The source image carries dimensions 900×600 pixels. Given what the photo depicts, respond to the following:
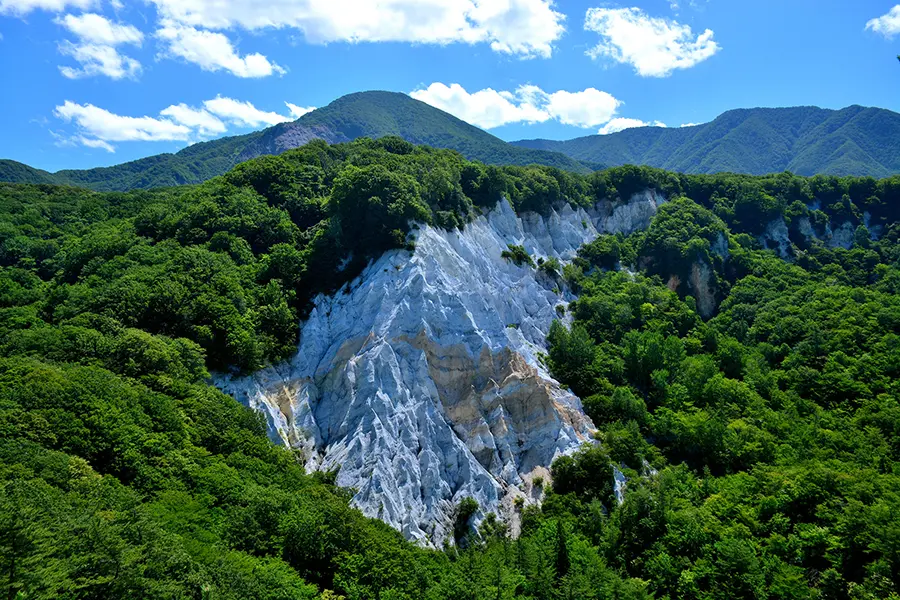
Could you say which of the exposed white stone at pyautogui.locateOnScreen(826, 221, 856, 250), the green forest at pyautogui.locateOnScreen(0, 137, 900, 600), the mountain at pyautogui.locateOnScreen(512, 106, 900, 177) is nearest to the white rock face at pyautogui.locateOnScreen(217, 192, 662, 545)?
the green forest at pyautogui.locateOnScreen(0, 137, 900, 600)

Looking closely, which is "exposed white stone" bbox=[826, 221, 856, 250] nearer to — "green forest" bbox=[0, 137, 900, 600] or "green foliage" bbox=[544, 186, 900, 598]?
"green foliage" bbox=[544, 186, 900, 598]

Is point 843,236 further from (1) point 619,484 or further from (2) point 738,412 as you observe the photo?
(1) point 619,484

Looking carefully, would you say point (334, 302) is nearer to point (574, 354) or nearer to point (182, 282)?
point (182, 282)

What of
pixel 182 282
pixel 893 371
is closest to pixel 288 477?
pixel 182 282

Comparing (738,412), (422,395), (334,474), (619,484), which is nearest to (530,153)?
(738,412)

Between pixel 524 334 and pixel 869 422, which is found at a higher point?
pixel 524 334

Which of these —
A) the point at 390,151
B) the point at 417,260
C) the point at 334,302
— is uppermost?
the point at 390,151

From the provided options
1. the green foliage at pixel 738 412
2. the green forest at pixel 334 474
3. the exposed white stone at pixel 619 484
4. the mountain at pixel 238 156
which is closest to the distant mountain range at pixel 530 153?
the mountain at pixel 238 156
